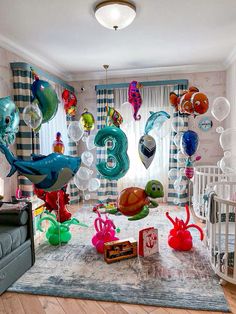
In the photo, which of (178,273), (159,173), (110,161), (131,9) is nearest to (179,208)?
(159,173)

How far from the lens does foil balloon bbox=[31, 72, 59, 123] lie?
202 centimetres

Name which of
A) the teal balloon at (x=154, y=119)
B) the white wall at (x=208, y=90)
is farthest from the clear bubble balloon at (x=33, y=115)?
the white wall at (x=208, y=90)

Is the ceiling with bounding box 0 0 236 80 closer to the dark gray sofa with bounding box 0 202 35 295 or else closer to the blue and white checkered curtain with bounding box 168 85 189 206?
the blue and white checkered curtain with bounding box 168 85 189 206

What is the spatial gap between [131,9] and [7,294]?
2.55 meters

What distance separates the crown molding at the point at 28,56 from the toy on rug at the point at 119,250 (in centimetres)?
256

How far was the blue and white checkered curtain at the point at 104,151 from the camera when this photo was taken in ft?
15.1

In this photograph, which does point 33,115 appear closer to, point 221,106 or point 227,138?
point 221,106

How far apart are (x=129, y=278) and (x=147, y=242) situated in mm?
476

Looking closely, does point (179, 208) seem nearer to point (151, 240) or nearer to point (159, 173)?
point (159, 173)

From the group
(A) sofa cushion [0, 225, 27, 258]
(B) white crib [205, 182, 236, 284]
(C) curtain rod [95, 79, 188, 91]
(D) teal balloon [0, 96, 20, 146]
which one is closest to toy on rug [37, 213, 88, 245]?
(A) sofa cushion [0, 225, 27, 258]

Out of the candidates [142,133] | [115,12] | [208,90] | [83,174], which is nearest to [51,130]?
[83,174]

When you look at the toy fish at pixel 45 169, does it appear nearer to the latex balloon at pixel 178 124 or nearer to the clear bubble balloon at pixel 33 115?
the clear bubble balloon at pixel 33 115

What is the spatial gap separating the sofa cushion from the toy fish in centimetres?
66

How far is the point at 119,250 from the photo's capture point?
2.55 metres
